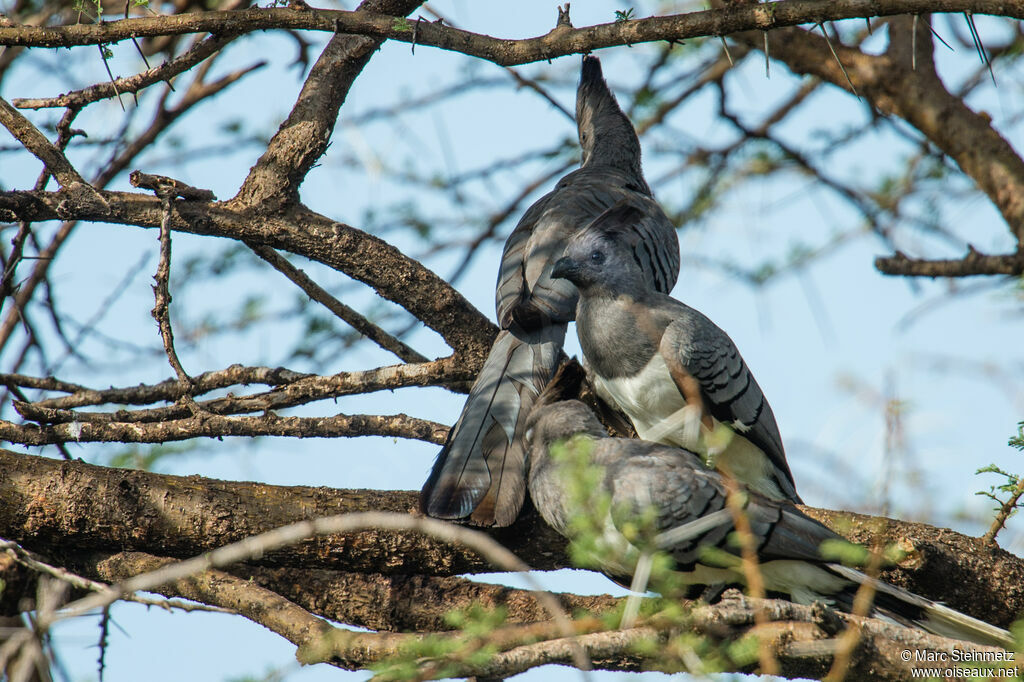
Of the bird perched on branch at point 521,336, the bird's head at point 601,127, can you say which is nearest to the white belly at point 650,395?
the bird perched on branch at point 521,336

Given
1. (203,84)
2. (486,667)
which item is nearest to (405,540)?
(486,667)

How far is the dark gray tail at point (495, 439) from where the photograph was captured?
3.58 metres

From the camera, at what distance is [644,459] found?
3.38 meters

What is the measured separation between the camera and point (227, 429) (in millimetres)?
4051

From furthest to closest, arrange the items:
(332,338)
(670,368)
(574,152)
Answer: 1. (574,152)
2. (332,338)
3. (670,368)

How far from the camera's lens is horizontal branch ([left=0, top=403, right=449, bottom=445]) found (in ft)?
13.4

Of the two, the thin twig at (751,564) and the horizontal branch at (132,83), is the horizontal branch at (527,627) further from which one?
the horizontal branch at (132,83)

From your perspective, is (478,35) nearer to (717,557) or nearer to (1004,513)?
(717,557)

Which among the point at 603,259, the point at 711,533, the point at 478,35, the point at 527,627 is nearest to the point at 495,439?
the point at 603,259

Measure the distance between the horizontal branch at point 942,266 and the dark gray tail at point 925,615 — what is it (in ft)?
9.45

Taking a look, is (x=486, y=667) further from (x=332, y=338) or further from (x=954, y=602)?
(x=332, y=338)

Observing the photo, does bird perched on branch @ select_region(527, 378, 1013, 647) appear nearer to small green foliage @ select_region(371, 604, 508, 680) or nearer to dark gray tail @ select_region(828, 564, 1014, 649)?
dark gray tail @ select_region(828, 564, 1014, 649)

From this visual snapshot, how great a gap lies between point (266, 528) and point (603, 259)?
5.57ft

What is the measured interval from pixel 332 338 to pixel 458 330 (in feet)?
5.19
